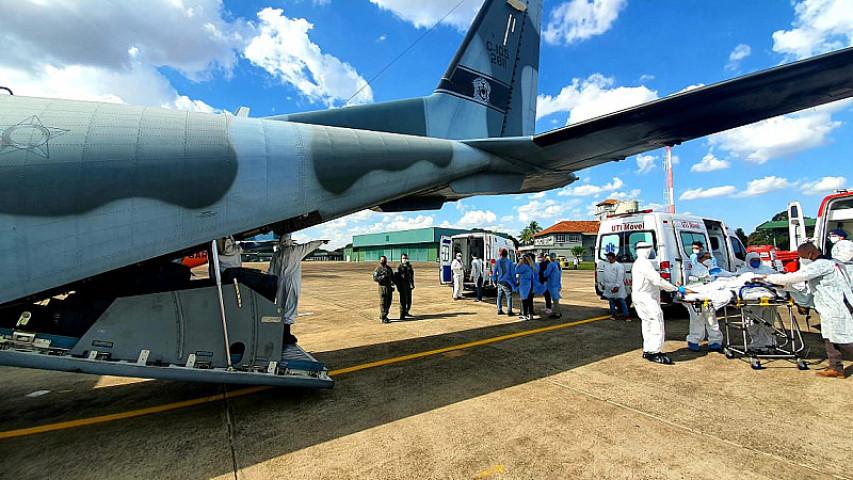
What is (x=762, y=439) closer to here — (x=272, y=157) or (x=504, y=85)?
(x=272, y=157)

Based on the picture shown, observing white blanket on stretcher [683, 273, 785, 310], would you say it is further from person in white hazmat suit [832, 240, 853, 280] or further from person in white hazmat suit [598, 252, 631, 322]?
person in white hazmat suit [598, 252, 631, 322]

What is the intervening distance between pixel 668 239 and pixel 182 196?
28.4ft

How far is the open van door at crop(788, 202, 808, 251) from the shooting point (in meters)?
9.30

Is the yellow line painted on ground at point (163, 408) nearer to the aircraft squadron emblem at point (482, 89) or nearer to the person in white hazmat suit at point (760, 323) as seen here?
the person in white hazmat suit at point (760, 323)

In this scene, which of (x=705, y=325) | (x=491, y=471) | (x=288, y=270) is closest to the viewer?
(x=491, y=471)

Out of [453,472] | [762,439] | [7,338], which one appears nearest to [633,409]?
[762,439]

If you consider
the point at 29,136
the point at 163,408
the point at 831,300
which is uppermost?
the point at 29,136

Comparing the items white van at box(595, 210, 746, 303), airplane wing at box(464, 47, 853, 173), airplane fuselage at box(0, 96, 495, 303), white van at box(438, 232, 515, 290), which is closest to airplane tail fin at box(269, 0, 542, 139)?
airplane wing at box(464, 47, 853, 173)

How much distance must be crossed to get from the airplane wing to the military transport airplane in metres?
0.02

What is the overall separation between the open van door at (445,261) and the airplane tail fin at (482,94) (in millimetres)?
7735

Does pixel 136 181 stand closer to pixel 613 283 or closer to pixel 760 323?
pixel 760 323

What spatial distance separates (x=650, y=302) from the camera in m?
5.07

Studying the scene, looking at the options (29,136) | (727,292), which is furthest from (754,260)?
(29,136)

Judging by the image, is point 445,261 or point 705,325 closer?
point 705,325
